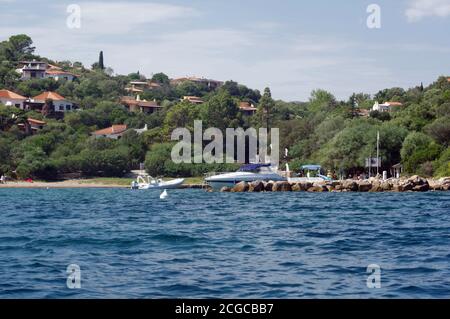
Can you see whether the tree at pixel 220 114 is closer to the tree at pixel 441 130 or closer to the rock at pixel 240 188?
the tree at pixel 441 130

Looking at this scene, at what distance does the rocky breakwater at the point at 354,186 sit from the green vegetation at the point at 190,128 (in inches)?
198

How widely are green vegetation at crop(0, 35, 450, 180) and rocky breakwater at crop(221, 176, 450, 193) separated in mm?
5035

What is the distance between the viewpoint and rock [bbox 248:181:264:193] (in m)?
61.2

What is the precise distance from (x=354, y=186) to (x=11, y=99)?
205 feet

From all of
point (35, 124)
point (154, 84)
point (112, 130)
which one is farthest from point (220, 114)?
point (154, 84)

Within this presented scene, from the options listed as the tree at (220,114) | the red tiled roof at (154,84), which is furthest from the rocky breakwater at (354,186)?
the red tiled roof at (154,84)

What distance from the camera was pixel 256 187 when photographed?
201 feet

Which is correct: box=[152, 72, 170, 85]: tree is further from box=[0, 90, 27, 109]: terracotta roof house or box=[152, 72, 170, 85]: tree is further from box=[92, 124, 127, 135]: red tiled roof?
box=[92, 124, 127, 135]: red tiled roof

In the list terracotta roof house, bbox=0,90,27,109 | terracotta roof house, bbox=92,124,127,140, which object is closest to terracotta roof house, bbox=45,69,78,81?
terracotta roof house, bbox=0,90,27,109

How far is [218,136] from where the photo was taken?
92625 millimetres

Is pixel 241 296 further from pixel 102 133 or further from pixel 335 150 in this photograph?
pixel 102 133

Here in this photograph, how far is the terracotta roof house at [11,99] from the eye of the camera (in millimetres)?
106438
